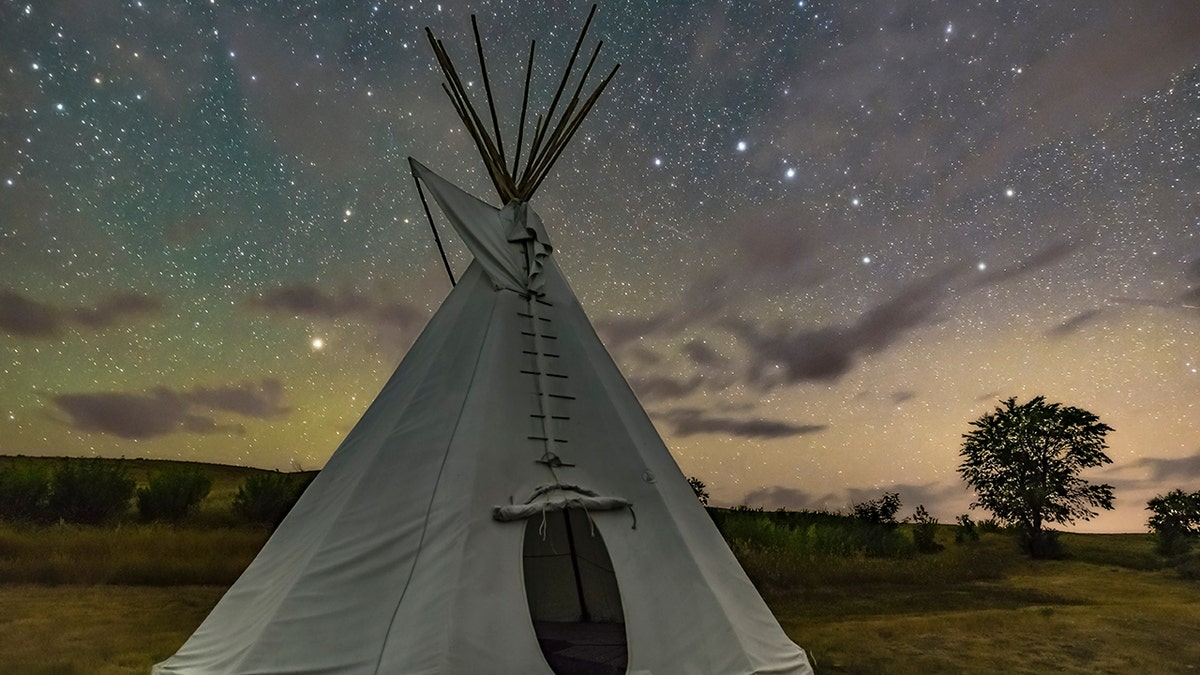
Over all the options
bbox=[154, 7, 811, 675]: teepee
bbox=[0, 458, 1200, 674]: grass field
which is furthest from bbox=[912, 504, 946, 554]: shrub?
bbox=[154, 7, 811, 675]: teepee

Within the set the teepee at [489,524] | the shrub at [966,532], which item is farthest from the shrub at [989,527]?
the teepee at [489,524]

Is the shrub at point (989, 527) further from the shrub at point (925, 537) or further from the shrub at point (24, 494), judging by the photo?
the shrub at point (24, 494)

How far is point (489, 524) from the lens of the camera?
3.47 m

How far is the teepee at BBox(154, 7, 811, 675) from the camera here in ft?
10.4

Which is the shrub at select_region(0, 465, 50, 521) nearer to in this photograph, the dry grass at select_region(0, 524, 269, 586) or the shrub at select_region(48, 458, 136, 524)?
the shrub at select_region(48, 458, 136, 524)

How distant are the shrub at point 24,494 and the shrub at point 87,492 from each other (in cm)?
10

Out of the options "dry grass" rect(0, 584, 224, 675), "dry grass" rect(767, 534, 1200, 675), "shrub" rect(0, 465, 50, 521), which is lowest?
"dry grass" rect(0, 584, 224, 675)

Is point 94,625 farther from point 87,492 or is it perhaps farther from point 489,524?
point 489,524

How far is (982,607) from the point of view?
27.4 feet

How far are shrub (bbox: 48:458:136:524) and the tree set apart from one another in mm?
18040

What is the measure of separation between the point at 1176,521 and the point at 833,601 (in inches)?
337

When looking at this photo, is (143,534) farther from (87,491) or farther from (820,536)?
(820,536)

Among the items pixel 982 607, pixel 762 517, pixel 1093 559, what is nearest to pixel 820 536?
pixel 762 517

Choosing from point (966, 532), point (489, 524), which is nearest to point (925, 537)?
point (966, 532)
